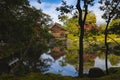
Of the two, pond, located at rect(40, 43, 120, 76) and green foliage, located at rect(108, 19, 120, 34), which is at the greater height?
green foliage, located at rect(108, 19, 120, 34)

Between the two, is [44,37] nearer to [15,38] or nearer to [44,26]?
[44,26]

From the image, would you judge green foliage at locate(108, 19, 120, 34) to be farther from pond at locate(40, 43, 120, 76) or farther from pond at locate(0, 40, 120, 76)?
pond at locate(40, 43, 120, 76)

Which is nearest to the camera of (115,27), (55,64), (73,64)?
(115,27)

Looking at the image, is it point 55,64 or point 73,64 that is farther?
point 55,64

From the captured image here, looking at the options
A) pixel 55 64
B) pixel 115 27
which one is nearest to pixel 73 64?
pixel 55 64

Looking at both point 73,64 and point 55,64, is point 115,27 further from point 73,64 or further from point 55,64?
point 55,64

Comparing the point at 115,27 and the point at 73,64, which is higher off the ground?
the point at 115,27

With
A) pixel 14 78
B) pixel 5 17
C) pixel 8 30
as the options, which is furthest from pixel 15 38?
pixel 14 78

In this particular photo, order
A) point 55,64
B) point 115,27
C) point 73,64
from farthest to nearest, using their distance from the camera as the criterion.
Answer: point 55,64 < point 73,64 < point 115,27

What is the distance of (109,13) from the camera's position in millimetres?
21672

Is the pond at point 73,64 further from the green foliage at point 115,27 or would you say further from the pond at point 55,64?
the green foliage at point 115,27

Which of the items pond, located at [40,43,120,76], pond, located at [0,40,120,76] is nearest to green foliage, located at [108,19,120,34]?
pond, located at [0,40,120,76]

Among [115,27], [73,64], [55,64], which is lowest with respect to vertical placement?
[55,64]

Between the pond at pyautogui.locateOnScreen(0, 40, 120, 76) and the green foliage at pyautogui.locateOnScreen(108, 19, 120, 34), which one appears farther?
the pond at pyautogui.locateOnScreen(0, 40, 120, 76)
